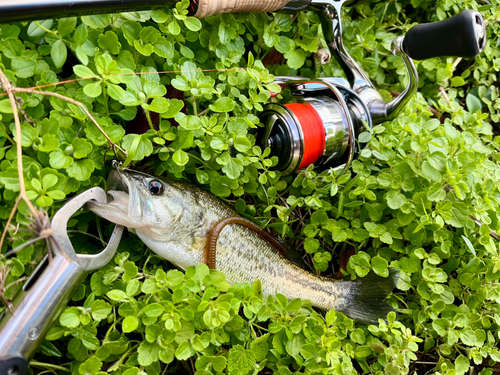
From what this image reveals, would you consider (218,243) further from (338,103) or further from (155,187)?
(338,103)

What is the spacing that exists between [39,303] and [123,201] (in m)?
0.48

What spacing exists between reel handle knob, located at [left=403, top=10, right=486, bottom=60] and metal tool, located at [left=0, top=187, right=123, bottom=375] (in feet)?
5.72

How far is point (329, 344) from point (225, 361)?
45 cm

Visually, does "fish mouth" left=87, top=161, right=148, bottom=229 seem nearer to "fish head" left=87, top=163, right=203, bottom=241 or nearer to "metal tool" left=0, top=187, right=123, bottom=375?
"fish head" left=87, top=163, right=203, bottom=241

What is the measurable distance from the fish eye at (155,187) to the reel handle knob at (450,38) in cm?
138

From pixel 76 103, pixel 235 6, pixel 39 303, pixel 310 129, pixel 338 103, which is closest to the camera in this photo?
pixel 39 303

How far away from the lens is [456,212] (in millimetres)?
1974

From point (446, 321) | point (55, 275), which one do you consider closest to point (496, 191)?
point (446, 321)

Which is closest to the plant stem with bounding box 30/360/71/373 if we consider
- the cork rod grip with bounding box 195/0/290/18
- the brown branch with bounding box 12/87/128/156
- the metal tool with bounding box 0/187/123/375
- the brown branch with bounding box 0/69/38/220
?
the metal tool with bounding box 0/187/123/375

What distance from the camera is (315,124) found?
75.4 inches

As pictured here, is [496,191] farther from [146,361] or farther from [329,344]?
[146,361]

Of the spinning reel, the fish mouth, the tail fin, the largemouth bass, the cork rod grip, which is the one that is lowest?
the tail fin

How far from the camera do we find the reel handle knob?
1754 millimetres

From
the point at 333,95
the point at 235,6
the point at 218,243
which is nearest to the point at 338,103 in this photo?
the point at 333,95
